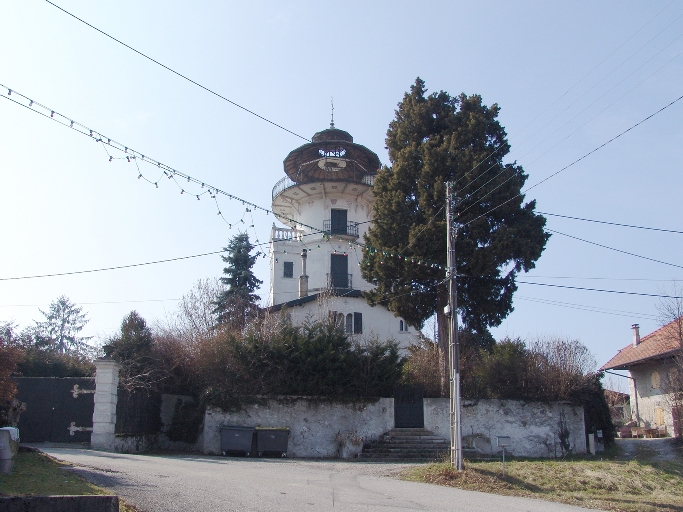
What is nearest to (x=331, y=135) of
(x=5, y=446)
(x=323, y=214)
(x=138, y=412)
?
(x=323, y=214)

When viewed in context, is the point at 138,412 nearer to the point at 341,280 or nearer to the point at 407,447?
the point at 407,447

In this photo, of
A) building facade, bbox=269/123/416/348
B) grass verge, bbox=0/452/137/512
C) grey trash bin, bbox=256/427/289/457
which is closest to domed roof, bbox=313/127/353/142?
building facade, bbox=269/123/416/348

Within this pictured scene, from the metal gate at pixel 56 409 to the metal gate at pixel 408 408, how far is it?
10.1 m

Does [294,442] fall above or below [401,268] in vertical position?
below

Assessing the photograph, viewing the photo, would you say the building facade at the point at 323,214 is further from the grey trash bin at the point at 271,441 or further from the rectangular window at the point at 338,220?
the grey trash bin at the point at 271,441

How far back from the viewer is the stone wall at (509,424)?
2162 centimetres

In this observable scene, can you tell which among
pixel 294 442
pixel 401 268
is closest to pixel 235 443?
pixel 294 442

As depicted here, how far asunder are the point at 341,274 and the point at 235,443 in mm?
21012

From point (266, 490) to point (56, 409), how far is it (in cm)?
1073

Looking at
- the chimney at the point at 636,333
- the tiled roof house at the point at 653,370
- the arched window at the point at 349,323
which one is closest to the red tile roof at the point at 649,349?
the tiled roof house at the point at 653,370

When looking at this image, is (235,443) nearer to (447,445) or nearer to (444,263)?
(447,445)

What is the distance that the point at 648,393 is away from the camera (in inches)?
1253

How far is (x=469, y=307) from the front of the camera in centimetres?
2353

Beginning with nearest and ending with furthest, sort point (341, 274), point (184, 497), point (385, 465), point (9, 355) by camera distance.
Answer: point (184, 497)
point (9, 355)
point (385, 465)
point (341, 274)
